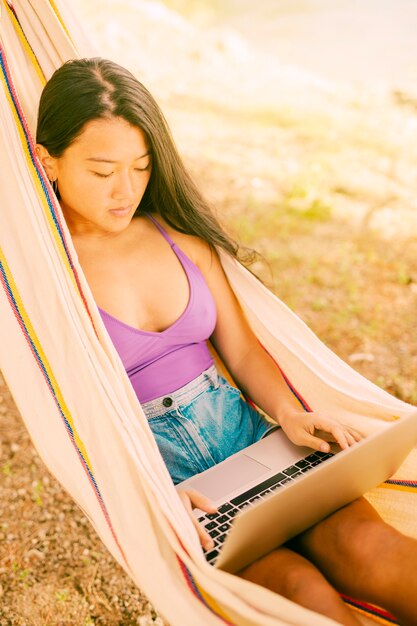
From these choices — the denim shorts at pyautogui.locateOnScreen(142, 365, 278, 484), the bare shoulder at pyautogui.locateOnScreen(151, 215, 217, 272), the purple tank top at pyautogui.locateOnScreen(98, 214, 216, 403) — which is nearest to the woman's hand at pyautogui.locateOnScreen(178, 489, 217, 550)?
the denim shorts at pyautogui.locateOnScreen(142, 365, 278, 484)

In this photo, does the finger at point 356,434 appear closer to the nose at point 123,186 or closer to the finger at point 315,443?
the finger at point 315,443

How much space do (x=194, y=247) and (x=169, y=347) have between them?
283 millimetres

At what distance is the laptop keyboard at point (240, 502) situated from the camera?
4.15 ft

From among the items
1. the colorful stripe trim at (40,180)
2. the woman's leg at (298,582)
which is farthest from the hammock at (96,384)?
the woman's leg at (298,582)

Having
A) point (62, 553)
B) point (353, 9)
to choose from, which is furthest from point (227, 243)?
point (353, 9)

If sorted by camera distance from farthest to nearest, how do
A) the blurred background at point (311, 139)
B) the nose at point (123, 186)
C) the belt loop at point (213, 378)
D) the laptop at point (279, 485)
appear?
the blurred background at point (311, 139) → the belt loop at point (213, 378) → the nose at point (123, 186) → the laptop at point (279, 485)

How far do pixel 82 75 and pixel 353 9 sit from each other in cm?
836

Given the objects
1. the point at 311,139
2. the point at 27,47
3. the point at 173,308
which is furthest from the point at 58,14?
the point at 311,139

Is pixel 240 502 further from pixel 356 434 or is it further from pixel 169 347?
pixel 169 347

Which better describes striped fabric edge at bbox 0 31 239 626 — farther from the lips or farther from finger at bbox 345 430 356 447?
finger at bbox 345 430 356 447

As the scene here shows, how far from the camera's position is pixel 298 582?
116 cm

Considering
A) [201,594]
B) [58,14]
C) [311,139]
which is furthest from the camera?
[311,139]

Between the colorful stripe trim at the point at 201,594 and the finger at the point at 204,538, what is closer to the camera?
the colorful stripe trim at the point at 201,594

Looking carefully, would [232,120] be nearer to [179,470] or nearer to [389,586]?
[179,470]
